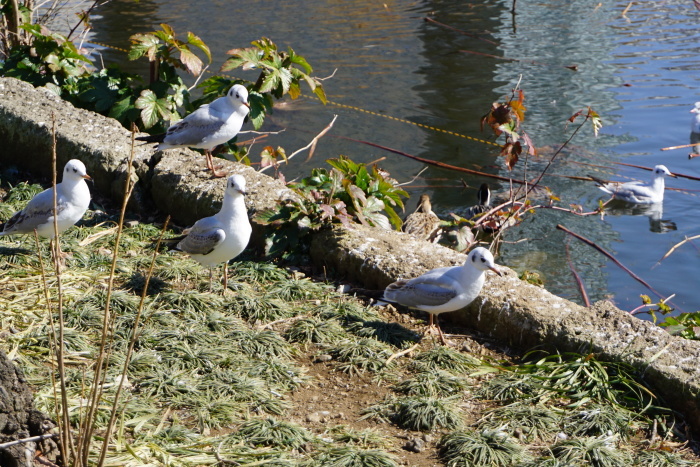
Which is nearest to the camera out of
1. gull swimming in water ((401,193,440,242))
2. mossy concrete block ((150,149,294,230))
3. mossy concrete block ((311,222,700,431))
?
mossy concrete block ((311,222,700,431))

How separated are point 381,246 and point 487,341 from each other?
1129 mm

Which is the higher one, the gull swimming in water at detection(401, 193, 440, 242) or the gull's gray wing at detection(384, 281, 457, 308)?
the gull's gray wing at detection(384, 281, 457, 308)

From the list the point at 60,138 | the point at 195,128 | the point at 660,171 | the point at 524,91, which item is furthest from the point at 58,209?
the point at 524,91

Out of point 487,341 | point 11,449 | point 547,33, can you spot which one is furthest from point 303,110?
point 11,449

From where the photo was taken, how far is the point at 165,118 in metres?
7.74

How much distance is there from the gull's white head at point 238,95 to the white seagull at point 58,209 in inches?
63.0

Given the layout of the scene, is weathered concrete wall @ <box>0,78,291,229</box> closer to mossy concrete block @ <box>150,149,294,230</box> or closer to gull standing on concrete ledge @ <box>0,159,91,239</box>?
mossy concrete block @ <box>150,149,294,230</box>

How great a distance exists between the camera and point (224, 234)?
528cm

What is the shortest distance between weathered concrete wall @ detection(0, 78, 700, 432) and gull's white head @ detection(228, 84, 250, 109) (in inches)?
22.8

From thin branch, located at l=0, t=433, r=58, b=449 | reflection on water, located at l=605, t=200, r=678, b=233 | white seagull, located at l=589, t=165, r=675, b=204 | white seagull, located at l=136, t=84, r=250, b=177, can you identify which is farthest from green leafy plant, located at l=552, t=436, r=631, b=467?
white seagull, located at l=589, t=165, r=675, b=204

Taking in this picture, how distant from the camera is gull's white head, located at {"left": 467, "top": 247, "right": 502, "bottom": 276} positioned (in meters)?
4.90

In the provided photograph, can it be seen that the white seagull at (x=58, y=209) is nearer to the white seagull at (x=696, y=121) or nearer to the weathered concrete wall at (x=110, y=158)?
the weathered concrete wall at (x=110, y=158)

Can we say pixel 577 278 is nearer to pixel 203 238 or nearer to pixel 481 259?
pixel 481 259

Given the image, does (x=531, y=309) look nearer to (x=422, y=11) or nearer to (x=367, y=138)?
(x=367, y=138)
